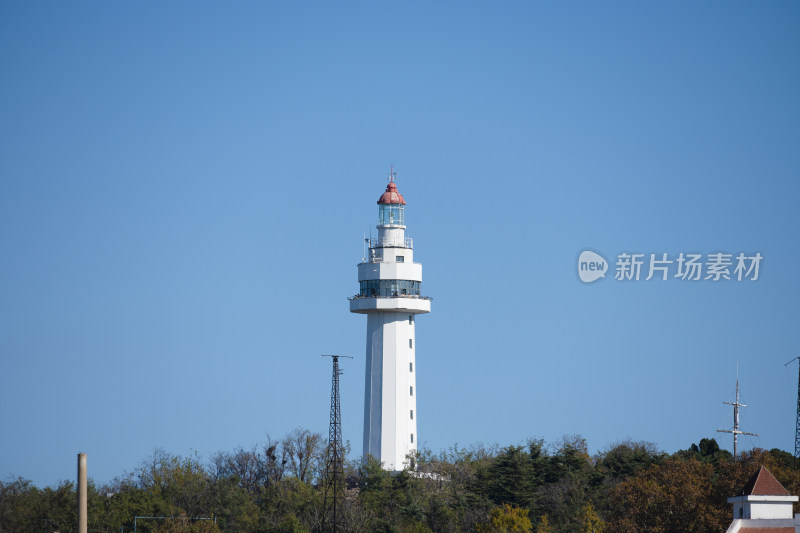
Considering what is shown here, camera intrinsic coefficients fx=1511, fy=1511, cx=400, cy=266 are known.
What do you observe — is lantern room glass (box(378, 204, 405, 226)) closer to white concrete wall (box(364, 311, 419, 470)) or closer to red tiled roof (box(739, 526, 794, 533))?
white concrete wall (box(364, 311, 419, 470))

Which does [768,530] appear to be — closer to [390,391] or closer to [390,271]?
[390,391]

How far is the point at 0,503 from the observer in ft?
305

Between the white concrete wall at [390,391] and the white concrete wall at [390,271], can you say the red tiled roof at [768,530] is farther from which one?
the white concrete wall at [390,271]

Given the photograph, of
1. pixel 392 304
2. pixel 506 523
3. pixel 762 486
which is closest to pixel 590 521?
pixel 506 523

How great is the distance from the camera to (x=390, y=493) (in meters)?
89.2

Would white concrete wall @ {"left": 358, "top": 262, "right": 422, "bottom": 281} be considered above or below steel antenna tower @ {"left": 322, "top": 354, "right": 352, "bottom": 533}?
above

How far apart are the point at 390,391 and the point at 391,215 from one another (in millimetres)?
12320

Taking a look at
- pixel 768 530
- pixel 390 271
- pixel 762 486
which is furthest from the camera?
pixel 390 271

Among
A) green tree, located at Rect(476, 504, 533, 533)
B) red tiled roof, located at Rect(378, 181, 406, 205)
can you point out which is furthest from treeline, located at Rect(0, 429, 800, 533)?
red tiled roof, located at Rect(378, 181, 406, 205)

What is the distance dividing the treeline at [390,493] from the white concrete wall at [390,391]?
165cm

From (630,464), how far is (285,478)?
22028 millimetres

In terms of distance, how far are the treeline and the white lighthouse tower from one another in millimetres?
1981

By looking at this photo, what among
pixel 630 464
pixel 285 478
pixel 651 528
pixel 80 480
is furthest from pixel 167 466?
pixel 80 480

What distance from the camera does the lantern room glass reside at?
9975 centimetres
